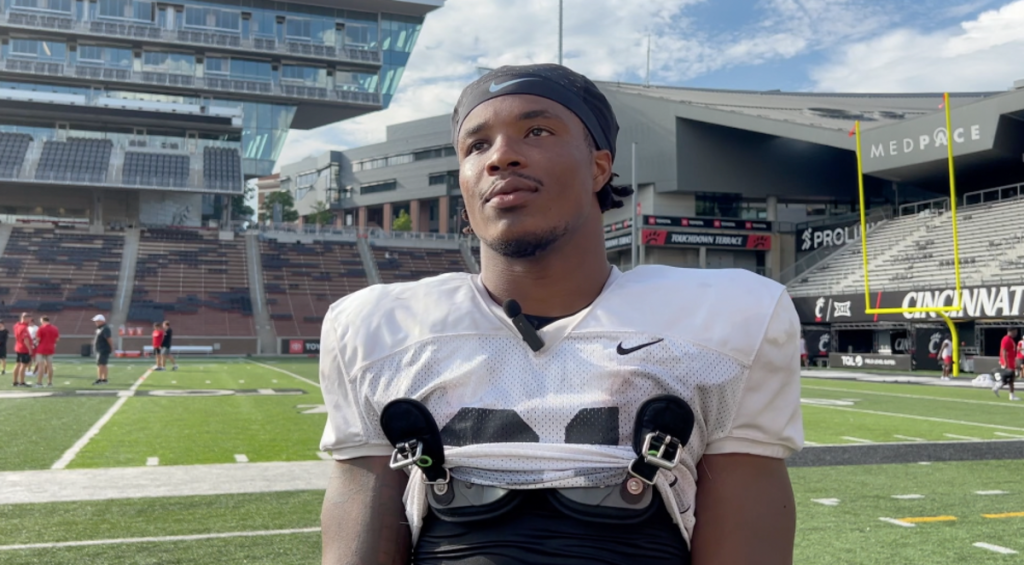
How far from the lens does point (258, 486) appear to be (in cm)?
631

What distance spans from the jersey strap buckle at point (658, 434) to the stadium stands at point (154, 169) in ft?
145

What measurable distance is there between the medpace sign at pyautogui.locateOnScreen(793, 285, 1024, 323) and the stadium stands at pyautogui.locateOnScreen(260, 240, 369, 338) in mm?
17865

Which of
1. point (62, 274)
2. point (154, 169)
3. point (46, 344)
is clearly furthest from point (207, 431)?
point (154, 169)

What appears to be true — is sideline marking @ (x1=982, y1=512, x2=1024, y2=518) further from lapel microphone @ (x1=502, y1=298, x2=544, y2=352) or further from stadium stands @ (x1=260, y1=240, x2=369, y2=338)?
stadium stands @ (x1=260, y1=240, x2=369, y2=338)

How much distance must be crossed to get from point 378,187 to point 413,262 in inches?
903

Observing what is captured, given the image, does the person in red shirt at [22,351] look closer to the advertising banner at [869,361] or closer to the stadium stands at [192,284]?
the stadium stands at [192,284]

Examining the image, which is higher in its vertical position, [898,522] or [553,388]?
[553,388]

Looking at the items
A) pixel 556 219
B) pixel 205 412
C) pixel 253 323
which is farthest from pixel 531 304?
pixel 253 323

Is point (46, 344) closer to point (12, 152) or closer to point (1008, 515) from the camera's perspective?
point (1008, 515)

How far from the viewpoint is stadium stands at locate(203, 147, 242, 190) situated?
43.3 m

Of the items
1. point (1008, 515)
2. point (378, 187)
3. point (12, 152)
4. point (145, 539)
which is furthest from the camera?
point (378, 187)

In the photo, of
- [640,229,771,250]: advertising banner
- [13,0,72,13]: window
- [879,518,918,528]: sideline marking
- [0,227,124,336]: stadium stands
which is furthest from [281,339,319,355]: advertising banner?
[879,518,918,528]: sideline marking

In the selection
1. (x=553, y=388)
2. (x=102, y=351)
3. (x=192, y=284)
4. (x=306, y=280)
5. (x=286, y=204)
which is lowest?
(x=102, y=351)

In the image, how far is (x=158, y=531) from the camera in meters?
4.96
